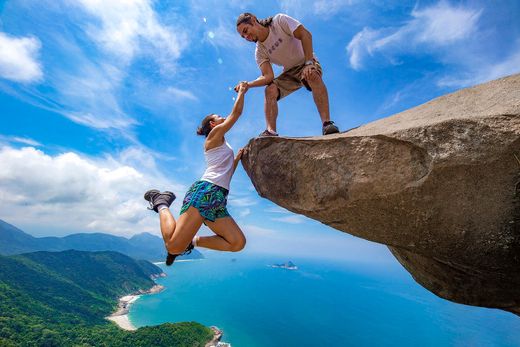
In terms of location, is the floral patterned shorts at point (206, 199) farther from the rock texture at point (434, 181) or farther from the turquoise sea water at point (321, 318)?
the turquoise sea water at point (321, 318)

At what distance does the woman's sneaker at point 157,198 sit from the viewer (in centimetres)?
428

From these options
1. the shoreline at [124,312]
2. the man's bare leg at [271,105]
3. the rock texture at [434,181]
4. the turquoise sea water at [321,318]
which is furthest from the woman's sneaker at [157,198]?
the shoreline at [124,312]

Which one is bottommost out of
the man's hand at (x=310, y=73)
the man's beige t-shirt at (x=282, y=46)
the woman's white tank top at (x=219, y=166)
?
the woman's white tank top at (x=219, y=166)

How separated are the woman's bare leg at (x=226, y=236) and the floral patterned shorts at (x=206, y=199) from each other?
0.14m

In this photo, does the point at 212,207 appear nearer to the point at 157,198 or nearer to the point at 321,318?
the point at 157,198

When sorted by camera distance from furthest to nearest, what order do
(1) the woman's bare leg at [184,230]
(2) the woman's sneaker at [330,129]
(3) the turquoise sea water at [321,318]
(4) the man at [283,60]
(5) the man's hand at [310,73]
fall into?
(3) the turquoise sea water at [321,318] < (5) the man's hand at [310,73] < (4) the man at [283,60] < (2) the woman's sneaker at [330,129] < (1) the woman's bare leg at [184,230]

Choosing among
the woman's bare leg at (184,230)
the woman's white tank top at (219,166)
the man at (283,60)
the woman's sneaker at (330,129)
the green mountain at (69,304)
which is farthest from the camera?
the green mountain at (69,304)

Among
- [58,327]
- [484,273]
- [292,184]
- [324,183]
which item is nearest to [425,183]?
[324,183]

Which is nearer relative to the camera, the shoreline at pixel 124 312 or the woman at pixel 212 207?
the woman at pixel 212 207

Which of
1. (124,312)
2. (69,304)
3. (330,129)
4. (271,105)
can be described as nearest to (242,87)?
(271,105)

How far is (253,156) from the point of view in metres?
4.17

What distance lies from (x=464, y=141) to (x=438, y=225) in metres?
0.95

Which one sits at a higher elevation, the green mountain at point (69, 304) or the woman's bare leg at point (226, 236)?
the woman's bare leg at point (226, 236)

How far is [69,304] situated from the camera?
69.8m
